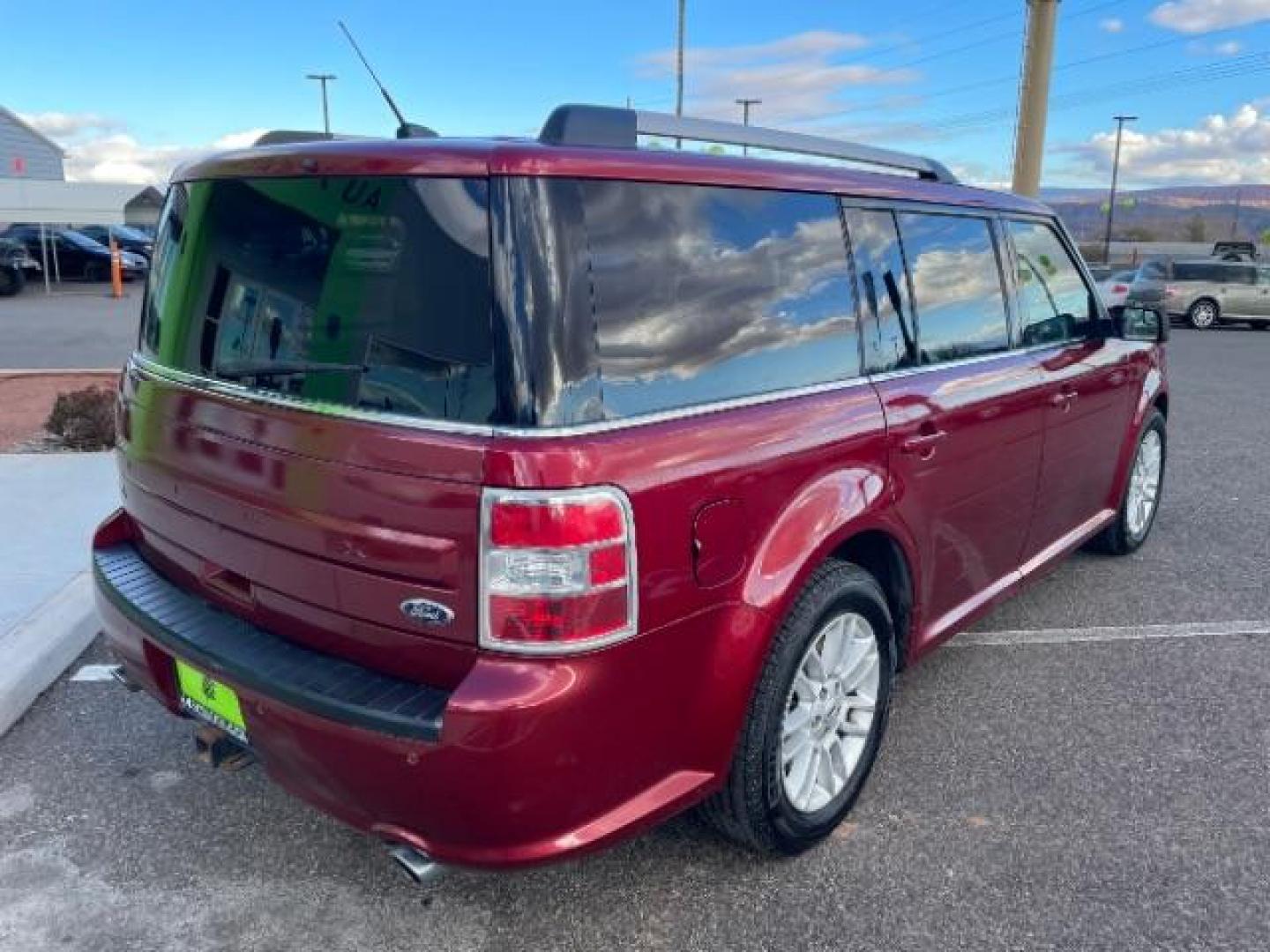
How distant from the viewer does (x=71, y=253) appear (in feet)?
94.4

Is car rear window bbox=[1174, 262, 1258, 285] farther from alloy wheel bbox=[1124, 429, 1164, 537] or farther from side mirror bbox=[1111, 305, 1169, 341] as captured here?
A: side mirror bbox=[1111, 305, 1169, 341]

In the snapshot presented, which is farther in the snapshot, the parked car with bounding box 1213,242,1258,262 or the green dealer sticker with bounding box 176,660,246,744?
the parked car with bounding box 1213,242,1258,262

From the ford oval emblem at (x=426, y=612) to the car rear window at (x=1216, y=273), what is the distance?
82.3ft

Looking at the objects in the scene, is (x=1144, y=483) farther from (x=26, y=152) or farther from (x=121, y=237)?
(x=26, y=152)

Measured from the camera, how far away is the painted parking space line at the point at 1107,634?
14.1 ft

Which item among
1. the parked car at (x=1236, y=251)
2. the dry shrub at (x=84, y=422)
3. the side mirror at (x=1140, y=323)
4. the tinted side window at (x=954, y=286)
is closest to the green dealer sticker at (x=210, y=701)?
the tinted side window at (x=954, y=286)

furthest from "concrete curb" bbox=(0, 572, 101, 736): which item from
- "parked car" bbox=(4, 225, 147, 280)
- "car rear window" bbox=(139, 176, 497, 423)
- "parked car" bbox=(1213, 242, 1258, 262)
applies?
"parked car" bbox=(1213, 242, 1258, 262)

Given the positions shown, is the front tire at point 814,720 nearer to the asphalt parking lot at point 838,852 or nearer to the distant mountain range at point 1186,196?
the asphalt parking lot at point 838,852

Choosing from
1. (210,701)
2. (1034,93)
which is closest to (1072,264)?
(210,701)

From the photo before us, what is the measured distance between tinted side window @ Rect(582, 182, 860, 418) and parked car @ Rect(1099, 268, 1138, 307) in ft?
65.8

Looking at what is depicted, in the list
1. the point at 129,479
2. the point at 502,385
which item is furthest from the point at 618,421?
the point at 129,479

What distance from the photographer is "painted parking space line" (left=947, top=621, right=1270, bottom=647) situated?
14.1 ft

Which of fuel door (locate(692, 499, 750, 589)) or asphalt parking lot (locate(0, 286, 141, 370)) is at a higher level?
fuel door (locate(692, 499, 750, 589))

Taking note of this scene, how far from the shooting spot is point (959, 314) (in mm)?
3490
